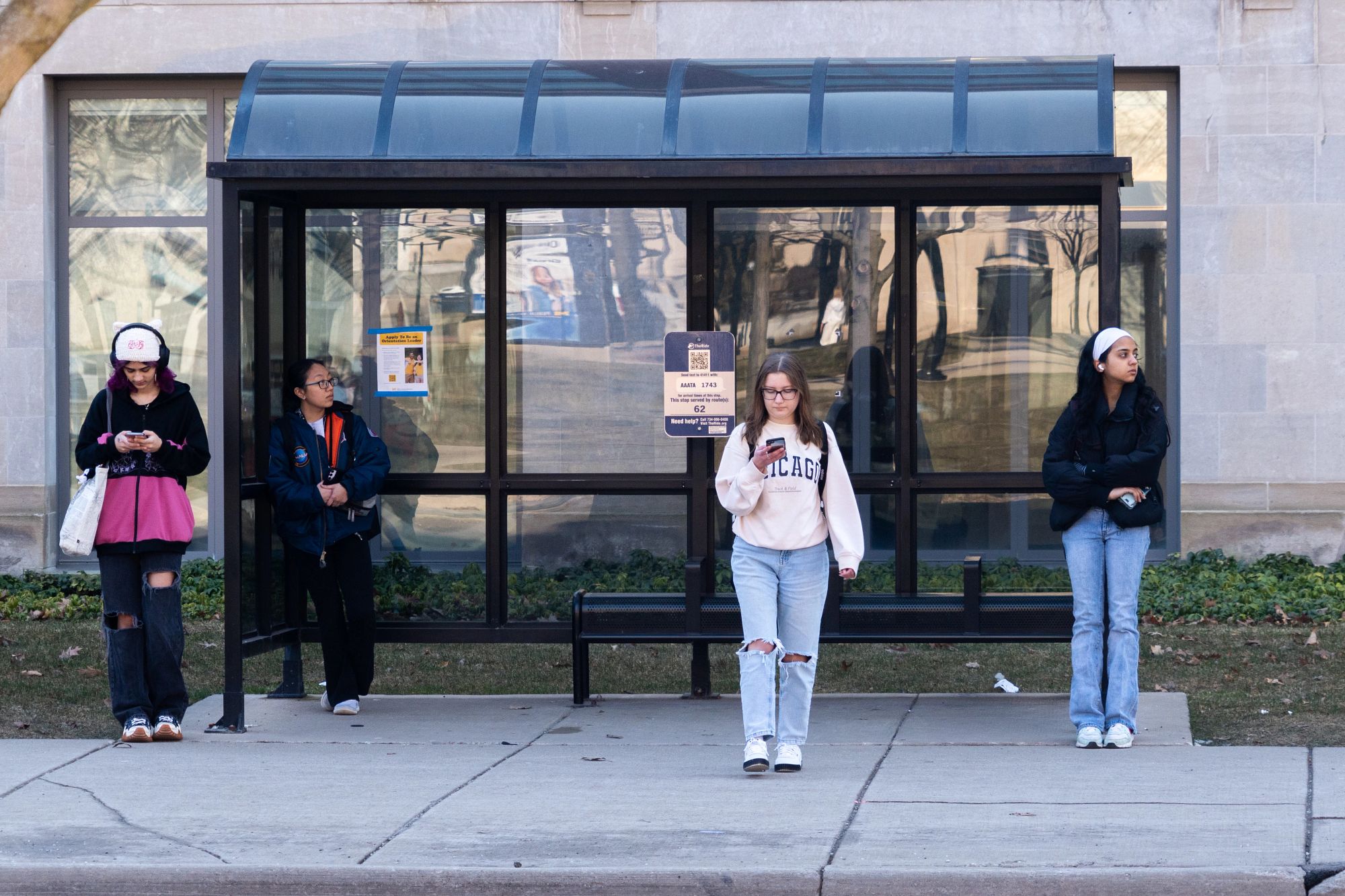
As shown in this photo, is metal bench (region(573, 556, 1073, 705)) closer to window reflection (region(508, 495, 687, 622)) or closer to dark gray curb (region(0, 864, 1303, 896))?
window reflection (region(508, 495, 687, 622))

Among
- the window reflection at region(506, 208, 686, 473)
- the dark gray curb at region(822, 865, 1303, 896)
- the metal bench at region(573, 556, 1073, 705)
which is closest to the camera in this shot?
the dark gray curb at region(822, 865, 1303, 896)

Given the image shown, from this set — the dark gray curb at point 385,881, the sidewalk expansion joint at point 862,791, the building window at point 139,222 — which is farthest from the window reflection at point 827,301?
the building window at point 139,222

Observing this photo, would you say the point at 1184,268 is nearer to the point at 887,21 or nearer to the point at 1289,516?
the point at 1289,516

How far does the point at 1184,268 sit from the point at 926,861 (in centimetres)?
885

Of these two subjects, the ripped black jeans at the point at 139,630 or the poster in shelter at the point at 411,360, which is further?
the poster in shelter at the point at 411,360

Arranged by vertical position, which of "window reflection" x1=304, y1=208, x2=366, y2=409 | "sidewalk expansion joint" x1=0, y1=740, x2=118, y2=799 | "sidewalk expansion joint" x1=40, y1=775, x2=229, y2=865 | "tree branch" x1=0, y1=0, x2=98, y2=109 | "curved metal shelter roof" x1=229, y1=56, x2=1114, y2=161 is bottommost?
"sidewalk expansion joint" x1=0, y1=740, x2=118, y2=799

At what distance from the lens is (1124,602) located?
25.0 ft

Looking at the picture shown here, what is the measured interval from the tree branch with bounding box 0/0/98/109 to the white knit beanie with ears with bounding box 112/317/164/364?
3.75 feet

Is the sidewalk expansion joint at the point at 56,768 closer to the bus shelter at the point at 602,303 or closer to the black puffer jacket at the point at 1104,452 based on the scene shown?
the bus shelter at the point at 602,303

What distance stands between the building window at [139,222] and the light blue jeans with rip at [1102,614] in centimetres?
860

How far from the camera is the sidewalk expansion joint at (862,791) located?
5.71 meters

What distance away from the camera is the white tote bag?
308 inches

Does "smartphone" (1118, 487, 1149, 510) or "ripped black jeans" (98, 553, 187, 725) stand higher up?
"smartphone" (1118, 487, 1149, 510)

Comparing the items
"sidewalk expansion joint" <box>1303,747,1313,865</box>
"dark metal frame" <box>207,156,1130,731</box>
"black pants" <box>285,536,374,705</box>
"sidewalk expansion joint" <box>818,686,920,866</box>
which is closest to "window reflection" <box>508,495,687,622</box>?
"dark metal frame" <box>207,156,1130,731</box>
